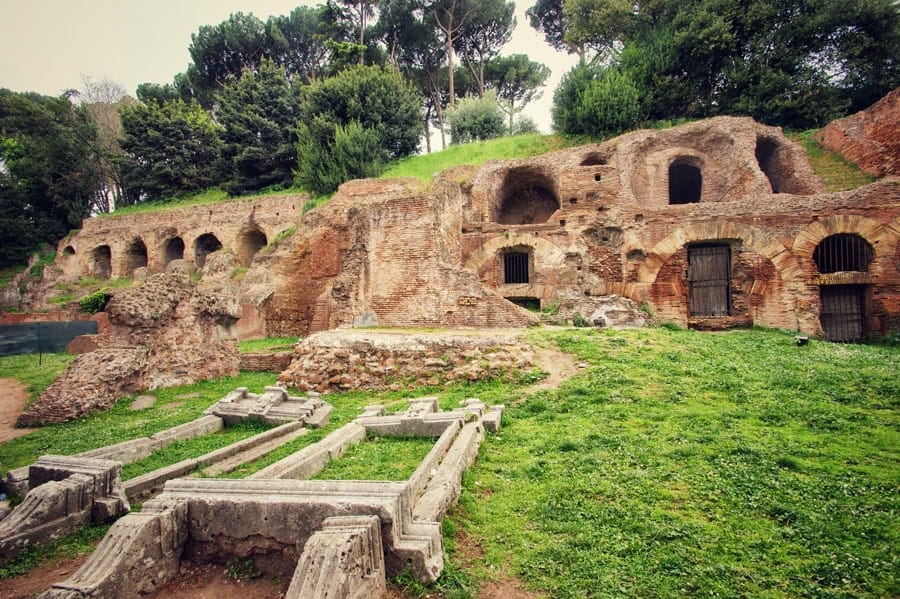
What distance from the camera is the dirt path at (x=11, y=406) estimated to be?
685 cm

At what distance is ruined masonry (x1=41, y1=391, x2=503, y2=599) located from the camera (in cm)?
249

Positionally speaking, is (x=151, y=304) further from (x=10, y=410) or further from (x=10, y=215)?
(x=10, y=215)

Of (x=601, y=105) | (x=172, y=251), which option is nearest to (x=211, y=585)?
(x=601, y=105)

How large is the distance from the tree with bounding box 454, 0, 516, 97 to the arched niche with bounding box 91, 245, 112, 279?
1340 inches

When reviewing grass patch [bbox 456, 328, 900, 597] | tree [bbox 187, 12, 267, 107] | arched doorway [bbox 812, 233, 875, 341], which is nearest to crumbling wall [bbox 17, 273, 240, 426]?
grass patch [bbox 456, 328, 900, 597]

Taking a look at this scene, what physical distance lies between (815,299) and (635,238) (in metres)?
5.37

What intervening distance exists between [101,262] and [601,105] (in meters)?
37.1

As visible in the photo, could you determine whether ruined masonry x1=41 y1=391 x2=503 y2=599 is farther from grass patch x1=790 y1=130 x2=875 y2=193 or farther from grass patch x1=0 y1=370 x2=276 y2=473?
grass patch x1=790 y1=130 x2=875 y2=193

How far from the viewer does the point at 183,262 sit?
26.5m

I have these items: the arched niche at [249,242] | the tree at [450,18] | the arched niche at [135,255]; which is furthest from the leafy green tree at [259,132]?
the tree at [450,18]

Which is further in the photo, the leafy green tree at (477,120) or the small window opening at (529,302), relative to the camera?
the leafy green tree at (477,120)

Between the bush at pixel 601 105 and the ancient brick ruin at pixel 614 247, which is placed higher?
the bush at pixel 601 105

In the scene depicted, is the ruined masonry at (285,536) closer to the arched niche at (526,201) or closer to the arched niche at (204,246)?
the arched niche at (526,201)

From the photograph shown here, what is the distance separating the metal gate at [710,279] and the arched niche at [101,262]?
38.3m
